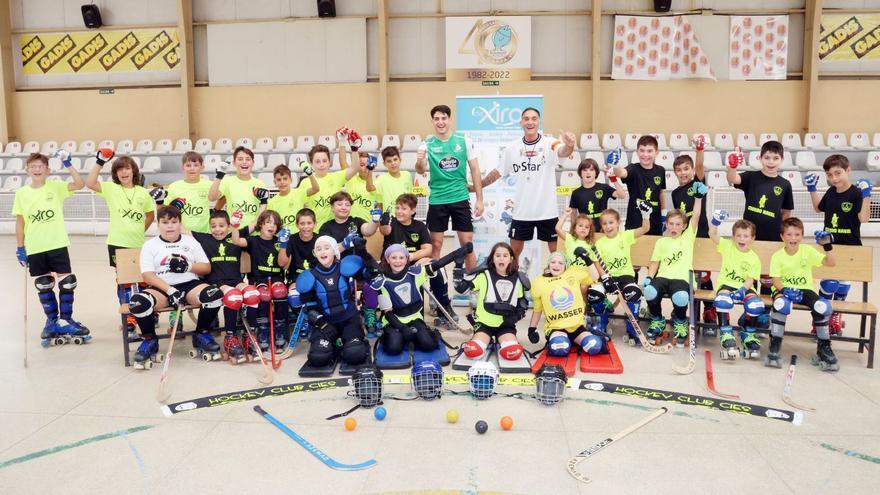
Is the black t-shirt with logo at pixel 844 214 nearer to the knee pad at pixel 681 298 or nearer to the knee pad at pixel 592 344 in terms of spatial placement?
the knee pad at pixel 681 298

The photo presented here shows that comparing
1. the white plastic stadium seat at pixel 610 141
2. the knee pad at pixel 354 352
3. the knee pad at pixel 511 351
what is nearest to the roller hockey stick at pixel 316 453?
the knee pad at pixel 354 352

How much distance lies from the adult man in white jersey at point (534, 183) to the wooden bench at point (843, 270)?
4.41ft

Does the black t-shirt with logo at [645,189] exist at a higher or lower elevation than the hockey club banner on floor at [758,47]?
lower

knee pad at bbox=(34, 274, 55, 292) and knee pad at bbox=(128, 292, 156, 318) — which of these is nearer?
knee pad at bbox=(128, 292, 156, 318)

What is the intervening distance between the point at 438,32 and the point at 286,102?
395 cm

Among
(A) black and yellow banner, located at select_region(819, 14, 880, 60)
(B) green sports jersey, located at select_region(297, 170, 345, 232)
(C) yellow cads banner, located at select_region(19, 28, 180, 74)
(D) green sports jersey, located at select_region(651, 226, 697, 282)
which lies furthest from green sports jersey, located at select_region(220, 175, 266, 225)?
(A) black and yellow banner, located at select_region(819, 14, 880, 60)

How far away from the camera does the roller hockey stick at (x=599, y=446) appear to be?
3.30 meters

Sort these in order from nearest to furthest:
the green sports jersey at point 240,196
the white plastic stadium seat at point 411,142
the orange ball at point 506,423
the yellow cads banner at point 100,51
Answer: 1. the orange ball at point 506,423
2. the green sports jersey at point 240,196
3. the white plastic stadium seat at point 411,142
4. the yellow cads banner at point 100,51

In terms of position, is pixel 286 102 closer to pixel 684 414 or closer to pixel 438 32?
pixel 438 32

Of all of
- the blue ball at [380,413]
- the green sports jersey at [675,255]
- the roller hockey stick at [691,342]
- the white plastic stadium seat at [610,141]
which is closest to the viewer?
the blue ball at [380,413]

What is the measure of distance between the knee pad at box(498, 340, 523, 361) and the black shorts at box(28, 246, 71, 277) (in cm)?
383

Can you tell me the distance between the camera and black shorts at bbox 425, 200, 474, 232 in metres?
6.24

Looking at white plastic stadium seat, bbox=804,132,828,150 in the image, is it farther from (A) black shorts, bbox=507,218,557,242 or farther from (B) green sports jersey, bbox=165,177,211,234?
(B) green sports jersey, bbox=165,177,211,234

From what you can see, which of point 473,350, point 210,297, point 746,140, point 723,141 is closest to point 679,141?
point 723,141
